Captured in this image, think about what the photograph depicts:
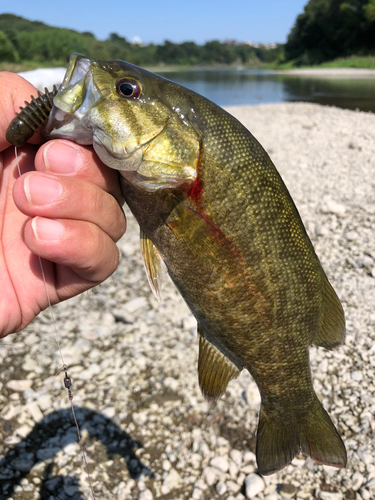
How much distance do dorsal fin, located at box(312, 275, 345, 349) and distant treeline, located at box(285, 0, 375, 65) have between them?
8571cm

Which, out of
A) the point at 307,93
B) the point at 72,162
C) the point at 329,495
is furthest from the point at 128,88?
the point at 307,93

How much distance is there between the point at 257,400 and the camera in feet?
12.1

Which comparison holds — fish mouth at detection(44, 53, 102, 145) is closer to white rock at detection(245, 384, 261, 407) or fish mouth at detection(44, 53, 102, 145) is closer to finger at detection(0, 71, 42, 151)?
finger at detection(0, 71, 42, 151)

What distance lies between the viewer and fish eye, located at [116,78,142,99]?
177 centimetres

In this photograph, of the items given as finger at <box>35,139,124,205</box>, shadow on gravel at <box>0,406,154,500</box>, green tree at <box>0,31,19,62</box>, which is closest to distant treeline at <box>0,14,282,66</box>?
green tree at <box>0,31,19,62</box>

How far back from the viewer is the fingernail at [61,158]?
70.1 inches

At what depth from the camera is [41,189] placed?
1.76 meters

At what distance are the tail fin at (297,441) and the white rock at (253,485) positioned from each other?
917 mm

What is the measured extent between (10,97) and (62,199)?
28.2 inches

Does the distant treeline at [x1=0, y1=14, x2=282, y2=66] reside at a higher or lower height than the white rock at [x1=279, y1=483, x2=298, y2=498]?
higher

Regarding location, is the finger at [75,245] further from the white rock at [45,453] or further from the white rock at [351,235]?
the white rock at [351,235]

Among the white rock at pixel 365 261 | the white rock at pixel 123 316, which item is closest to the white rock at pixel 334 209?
the white rock at pixel 365 261

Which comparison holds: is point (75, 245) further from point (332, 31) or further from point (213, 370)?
point (332, 31)

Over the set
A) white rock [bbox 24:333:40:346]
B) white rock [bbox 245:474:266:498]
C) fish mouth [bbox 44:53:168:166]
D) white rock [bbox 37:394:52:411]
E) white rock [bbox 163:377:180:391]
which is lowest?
white rock [bbox 245:474:266:498]
